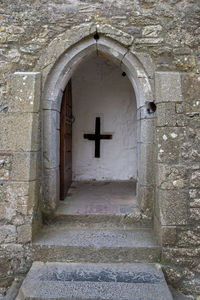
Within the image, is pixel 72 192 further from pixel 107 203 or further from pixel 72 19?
pixel 72 19

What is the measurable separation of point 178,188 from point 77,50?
1.97 metres

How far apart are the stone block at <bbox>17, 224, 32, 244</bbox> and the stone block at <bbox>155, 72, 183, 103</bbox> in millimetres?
2000

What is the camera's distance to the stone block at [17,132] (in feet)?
7.21

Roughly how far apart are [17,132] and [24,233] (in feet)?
3.62

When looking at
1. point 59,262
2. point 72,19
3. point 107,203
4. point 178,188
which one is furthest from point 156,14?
point 59,262

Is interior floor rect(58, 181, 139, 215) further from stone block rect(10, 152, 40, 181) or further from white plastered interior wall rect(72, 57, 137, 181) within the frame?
stone block rect(10, 152, 40, 181)

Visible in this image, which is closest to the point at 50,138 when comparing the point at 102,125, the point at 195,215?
the point at 195,215

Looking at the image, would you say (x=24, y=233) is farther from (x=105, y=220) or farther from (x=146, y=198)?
(x=146, y=198)

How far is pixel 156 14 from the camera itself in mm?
2330

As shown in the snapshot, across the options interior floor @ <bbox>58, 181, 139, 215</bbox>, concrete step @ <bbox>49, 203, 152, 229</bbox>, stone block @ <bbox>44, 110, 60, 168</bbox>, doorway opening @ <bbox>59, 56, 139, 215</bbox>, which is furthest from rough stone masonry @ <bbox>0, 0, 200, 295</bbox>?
doorway opening @ <bbox>59, 56, 139, 215</bbox>

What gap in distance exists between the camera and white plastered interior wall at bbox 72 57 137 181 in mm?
4309

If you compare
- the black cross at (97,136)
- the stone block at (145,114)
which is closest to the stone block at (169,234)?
the stone block at (145,114)

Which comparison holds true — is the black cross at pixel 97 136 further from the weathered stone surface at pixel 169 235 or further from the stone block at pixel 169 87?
the weathered stone surface at pixel 169 235

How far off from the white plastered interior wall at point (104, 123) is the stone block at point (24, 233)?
7.13 ft
